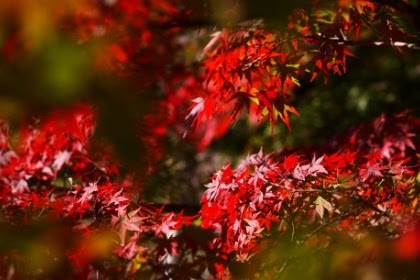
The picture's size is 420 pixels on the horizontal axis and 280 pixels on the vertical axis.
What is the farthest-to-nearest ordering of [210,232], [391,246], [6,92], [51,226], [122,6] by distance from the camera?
1. [122,6]
2. [210,232]
3. [51,226]
4. [391,246]
5. [6,92]

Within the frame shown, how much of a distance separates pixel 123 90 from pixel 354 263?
38.6 inches

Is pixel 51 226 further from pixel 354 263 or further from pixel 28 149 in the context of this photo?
pixel 28 149

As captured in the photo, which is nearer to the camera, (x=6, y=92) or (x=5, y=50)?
(x=6, y=92)

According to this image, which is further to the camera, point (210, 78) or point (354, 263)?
point (210, 78)

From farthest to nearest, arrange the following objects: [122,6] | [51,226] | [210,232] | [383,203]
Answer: [122,6]
[210,232]
[383,203]
[51,226]

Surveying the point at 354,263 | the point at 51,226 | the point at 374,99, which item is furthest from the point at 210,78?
the point at 374,99

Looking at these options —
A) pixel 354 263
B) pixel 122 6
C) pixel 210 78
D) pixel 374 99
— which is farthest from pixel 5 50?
pixel 374 99

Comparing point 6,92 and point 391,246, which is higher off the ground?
point 6,92

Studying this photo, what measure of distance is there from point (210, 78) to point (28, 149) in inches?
74.3

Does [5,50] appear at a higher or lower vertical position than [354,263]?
higher

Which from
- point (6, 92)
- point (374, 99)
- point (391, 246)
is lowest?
point (374, 99)

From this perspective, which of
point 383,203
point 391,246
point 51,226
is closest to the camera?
point 391,246

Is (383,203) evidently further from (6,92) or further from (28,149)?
(28,149)

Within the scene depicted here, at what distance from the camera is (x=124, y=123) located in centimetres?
91
